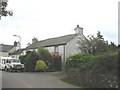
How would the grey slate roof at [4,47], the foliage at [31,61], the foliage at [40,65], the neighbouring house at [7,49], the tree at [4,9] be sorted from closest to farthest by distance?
the tree at [4,9]
the foliage at [40,65]
the foliage at [31,61]
the neighbouring house at [7,49]
the grey slate roof at [4,47]

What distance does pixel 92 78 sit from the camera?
23.1 metres

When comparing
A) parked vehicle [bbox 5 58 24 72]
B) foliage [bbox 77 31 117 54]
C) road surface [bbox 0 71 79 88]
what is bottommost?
road surface [bbox 0 71 79 88]

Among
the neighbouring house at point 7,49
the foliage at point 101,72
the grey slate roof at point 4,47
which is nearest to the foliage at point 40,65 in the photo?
the foliage at point 101,72

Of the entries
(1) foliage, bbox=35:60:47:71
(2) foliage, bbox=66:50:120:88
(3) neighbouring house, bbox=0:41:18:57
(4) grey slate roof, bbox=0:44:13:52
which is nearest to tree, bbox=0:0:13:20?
(2) foliage, bbox=66:50:120:88

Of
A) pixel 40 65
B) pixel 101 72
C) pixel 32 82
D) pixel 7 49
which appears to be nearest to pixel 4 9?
pixel 101 72

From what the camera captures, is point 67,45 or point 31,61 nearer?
point 31,61

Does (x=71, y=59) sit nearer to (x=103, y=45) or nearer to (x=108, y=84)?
(x=103, y=45)

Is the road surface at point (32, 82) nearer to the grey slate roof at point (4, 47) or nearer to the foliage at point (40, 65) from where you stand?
the foliage at point (40, 65)

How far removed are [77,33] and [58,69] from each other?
10.8 m

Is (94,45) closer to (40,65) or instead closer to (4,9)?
(40,65)

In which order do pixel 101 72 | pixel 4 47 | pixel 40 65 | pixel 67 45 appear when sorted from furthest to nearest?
pixel 4 47, pixel 67 45, pixel 40 65, pixel 101 72

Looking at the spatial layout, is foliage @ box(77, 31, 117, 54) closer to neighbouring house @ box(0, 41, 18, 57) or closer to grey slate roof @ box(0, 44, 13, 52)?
neighbouring house @ box(0, 41, 18, 57)

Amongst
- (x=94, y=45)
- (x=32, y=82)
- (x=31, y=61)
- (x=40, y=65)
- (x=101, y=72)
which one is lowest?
(x=32, y=82)

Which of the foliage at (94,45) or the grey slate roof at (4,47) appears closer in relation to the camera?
the foliage at (94,45)
